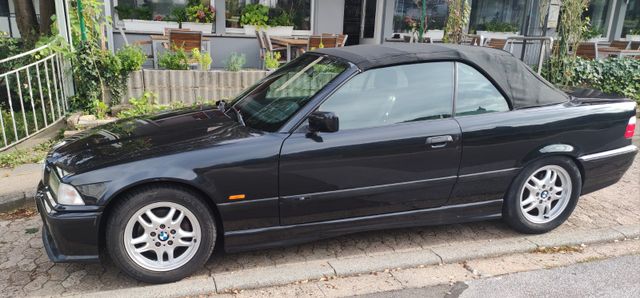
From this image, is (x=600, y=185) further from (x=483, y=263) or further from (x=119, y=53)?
(x=119, y=53)

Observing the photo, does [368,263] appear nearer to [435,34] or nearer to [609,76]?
[609,76]

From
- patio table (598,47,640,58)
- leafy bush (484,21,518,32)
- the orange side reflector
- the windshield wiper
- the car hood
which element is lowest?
the orange side reflector

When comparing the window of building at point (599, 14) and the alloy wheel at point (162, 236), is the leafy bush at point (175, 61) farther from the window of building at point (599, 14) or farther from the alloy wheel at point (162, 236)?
the window of building at point (599, 14)

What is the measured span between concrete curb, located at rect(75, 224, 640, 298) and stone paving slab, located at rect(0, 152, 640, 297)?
10 mm

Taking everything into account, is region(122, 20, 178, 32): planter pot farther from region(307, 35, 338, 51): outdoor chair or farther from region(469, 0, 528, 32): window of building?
region(469, 0, 528, 32): window of building

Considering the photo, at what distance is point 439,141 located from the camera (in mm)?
3312

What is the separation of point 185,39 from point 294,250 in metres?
5.38

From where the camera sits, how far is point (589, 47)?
32.1 feet

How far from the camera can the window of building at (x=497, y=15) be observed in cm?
1190

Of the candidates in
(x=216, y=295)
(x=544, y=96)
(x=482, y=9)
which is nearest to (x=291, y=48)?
(x=482, y=9)

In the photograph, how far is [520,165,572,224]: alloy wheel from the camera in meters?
3.69

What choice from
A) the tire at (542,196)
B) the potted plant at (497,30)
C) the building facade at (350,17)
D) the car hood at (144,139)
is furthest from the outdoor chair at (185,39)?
the potted plant at (497,30)

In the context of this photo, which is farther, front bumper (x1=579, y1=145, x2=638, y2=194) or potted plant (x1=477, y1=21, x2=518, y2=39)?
potted plant (x1=477, y1=21, x2=518, y2=39)

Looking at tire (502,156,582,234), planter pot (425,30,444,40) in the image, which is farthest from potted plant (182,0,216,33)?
tire (502,156,582,234)
